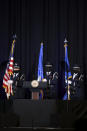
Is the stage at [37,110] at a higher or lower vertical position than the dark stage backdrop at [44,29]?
lower

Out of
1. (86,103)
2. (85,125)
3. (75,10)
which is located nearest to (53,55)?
(75,10)

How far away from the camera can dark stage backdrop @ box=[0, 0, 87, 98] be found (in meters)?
10.6

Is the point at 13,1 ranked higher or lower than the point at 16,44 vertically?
higher

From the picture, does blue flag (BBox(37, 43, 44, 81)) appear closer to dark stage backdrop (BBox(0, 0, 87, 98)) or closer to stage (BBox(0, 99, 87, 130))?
dark stage backdrop (BBox(0, 0, 87, 98))

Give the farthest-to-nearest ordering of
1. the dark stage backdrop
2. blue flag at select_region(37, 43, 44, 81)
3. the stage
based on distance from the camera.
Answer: the dark stage backdrop < blue flag at select_region(37, 43, 44, 81) < the stage

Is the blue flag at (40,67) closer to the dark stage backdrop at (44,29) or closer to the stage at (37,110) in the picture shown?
the dark stage backdrop at (44,29)

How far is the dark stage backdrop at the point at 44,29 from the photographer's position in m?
10.6

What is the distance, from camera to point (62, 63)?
10492 millimetres

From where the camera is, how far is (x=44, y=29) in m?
10.9

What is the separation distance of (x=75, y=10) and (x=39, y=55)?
267cm

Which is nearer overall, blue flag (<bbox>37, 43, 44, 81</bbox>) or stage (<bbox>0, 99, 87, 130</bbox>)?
stage (<bbox>0, 99, 87, 130</bbox>)

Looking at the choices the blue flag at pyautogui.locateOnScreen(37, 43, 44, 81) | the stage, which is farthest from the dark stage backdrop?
the stage

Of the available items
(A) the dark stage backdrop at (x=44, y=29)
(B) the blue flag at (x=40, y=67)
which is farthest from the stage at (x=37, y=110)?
(A) the dark stage backdrop at (x=44, y=29)

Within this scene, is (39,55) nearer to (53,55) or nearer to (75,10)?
(53,55)
